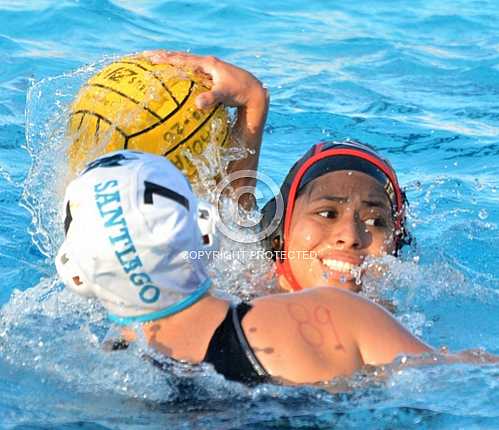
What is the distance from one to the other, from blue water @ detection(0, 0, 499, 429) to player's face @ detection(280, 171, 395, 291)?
1.02 ft

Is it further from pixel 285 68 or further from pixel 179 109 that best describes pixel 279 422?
pixel 285 68

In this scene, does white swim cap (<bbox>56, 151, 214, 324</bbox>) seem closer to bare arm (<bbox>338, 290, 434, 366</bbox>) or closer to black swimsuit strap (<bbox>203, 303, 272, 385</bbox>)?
black swimsuit strap (<bbox>203, 303, 272, 385</bbox>)

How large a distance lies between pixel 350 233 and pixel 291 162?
3.39m

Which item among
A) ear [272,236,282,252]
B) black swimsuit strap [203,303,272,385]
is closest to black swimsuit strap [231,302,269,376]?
black swimsuit strap [203,303,272,385]

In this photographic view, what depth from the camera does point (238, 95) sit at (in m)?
5.05

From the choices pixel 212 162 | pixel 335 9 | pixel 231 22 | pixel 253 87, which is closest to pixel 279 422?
pixel 212 162

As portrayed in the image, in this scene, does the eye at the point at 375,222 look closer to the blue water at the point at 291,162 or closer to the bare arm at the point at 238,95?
the blue water at the point at 291,162

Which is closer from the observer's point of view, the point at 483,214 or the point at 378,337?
the point at 378,337

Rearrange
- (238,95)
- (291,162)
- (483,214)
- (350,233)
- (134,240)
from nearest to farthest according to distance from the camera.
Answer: (134,240) < (350,233) < (238,95) < (483,214) < (291,162)

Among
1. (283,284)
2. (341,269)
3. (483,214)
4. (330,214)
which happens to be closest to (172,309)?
A: (341,269)

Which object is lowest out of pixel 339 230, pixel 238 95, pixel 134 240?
pixel 339 230

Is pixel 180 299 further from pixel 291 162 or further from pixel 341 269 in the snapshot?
pixel 291 162

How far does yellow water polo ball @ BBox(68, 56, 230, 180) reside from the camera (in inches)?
187

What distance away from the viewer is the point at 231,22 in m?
12.0
